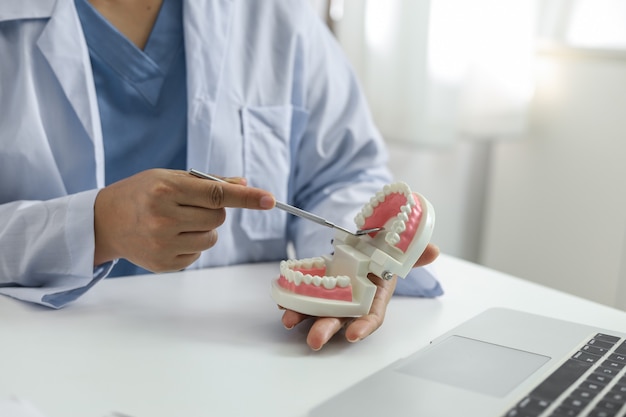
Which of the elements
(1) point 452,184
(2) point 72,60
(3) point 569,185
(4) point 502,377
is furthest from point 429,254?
(1) point 452,184

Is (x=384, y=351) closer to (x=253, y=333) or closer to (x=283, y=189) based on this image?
(x=253, y=333)

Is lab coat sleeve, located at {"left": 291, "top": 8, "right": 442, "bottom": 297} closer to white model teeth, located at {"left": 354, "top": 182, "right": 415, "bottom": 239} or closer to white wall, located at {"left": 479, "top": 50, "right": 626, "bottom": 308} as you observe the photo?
white model teeth, located at {"left": 354, "top": 182, "right": 415, "bottom": 239}

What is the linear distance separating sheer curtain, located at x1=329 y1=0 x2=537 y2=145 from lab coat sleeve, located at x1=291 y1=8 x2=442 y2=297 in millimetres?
526

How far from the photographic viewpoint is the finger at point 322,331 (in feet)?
2.34

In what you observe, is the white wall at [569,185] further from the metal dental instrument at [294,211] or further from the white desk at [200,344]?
the metal dental instrument at [294,211]

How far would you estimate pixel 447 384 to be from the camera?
2.07 feet

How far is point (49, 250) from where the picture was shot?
0.84 metres

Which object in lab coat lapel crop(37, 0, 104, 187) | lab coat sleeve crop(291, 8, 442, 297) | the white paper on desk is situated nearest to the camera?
the white paper on desk

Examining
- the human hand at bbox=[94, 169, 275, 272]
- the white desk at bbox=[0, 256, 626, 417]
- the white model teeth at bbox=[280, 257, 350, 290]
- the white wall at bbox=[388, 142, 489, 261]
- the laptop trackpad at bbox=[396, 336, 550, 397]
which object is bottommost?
the white wall at bbox=[388, 142, 489, 261]

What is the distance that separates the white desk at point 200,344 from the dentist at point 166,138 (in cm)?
3

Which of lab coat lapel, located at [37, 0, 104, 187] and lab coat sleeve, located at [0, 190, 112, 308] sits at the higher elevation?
lab coat lapel, located at [37, 0, 104, 187]

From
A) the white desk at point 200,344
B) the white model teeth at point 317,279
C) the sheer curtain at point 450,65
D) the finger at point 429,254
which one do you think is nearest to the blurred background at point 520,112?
the sheer curtain at point 450,65

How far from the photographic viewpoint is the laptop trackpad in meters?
0.64

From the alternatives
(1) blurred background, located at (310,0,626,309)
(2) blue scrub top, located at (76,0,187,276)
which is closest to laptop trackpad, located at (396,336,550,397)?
(2) blue scrub top, located at (76,0,187,276)
